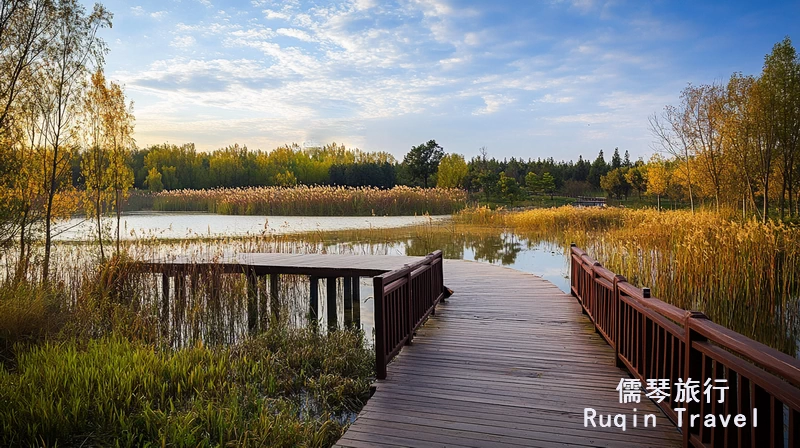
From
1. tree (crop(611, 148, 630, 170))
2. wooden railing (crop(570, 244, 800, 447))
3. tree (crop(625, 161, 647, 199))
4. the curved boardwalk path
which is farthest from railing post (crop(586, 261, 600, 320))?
tree (crop(611, 148, 630, 170))

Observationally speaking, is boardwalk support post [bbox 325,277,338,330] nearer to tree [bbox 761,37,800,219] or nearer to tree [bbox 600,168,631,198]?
tree [bbox 761,37,800,219]

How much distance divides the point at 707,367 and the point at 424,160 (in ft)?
140

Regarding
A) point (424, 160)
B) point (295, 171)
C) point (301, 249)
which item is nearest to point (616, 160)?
point (424, 160)

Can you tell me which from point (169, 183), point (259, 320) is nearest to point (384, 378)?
point (259, 320)

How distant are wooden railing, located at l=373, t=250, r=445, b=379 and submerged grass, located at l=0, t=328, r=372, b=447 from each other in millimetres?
517

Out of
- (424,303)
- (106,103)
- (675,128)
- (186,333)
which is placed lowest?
(186,333)

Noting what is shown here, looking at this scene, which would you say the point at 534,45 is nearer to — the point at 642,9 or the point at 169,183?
the point at 642,9

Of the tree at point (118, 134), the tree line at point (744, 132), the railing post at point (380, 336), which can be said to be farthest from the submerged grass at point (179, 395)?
the tree line at point (744, 132)

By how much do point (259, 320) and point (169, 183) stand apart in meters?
47.6

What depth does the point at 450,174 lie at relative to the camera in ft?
134

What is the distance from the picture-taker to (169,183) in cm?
4894

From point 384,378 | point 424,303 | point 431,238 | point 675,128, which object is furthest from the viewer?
point 675,128

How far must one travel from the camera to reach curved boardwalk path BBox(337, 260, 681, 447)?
2934mm

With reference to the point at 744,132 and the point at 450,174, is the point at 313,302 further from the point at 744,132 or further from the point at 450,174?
the point at 450,174
